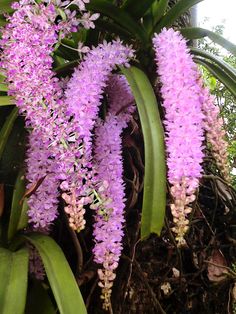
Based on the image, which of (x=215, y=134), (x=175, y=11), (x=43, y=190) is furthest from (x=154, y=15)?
(x=43, y=190)

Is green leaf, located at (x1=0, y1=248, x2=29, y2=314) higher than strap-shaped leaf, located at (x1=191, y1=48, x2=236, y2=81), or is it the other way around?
strap-shaped leaf, located at (x1=191, y1=48, x2=236, y2=81)

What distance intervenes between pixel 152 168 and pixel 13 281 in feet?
0.96

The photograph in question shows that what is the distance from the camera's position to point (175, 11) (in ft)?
2.89

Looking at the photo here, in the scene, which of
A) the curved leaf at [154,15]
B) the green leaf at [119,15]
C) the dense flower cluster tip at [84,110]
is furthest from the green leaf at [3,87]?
the curved leaf at [154,15]

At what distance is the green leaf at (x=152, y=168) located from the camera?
2.16 ft

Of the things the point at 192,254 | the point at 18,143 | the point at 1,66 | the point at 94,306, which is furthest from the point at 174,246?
the point at 1,66

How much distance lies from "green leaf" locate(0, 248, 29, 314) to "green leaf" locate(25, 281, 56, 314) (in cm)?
10

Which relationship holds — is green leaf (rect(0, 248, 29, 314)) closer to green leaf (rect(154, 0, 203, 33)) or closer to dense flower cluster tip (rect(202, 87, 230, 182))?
dense flower cluster tip (rect(202, 87, 230, 182))

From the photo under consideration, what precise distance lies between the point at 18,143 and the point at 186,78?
1.28 ft

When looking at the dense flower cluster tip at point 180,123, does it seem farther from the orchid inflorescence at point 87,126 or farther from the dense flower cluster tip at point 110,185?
the dense flower cluster tip at point 110,185

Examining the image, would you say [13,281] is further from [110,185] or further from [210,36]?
[210,36]

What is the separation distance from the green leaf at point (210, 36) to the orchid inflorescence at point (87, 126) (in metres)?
0.13

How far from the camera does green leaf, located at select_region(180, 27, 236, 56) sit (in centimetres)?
87

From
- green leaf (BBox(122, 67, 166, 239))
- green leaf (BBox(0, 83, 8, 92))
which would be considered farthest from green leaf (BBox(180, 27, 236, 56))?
green leaf (BBox(0, 83, 8, 92))
